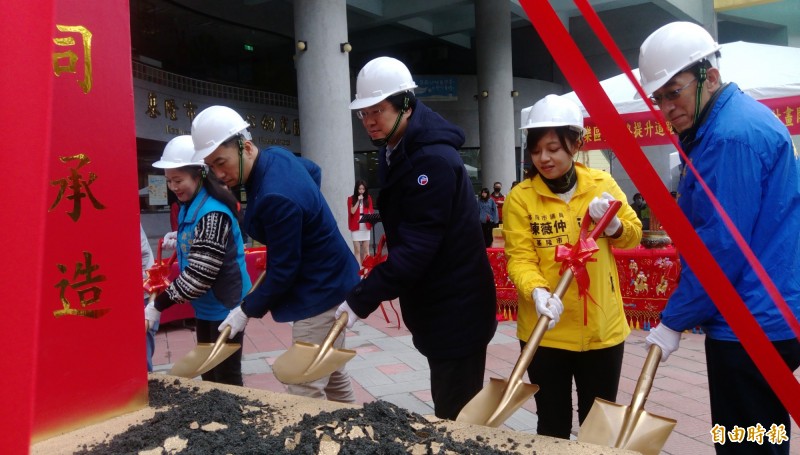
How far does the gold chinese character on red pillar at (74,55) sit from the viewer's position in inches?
58.2

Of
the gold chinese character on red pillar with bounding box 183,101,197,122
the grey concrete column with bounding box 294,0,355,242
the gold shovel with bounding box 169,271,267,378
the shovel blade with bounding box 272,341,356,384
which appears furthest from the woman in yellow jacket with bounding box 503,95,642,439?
the gold chinese character on red pillar with bounding box 183,101,197,122

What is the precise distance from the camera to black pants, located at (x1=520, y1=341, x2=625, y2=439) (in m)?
2.04

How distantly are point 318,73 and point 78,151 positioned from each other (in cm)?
718

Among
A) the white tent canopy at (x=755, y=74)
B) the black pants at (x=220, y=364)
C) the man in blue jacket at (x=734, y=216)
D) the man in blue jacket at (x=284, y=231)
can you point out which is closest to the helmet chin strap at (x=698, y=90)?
the man in blue jacket at (x=734, y=216)

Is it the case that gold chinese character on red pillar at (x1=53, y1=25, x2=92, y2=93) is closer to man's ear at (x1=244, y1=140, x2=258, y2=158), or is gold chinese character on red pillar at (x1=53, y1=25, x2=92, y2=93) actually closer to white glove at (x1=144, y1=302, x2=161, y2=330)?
man's ear at (x1=244, y1=140, x2=258, y2=158)

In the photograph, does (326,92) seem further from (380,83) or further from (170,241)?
(380,83)

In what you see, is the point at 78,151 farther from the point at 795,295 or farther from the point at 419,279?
the point at 795,295

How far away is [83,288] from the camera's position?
1.54 m

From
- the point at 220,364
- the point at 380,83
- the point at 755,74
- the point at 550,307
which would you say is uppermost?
the point at 755,74

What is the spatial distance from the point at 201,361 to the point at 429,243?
A: 3.44 ft

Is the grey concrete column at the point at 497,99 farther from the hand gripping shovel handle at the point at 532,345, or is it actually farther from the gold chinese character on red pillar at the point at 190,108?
the hand gripping shovel handle at the point at 532,345

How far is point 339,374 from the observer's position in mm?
2520

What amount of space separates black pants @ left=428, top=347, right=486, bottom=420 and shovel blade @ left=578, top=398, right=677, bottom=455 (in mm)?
632

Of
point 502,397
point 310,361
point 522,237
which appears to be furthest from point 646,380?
point 310,361
